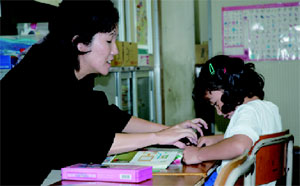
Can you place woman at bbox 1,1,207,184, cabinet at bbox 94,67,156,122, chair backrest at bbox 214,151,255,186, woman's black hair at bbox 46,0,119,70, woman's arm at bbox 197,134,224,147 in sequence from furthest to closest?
cabinet at bbox 94,67,156,122, woman's arm at bbox 197,134,224,147, woman's black hair at bbox 46,0,119,70, woman at bbox 1,1,207,184, chair backrest at bbox 214,151,255,186

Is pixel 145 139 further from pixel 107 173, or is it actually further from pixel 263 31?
pixel 263 31

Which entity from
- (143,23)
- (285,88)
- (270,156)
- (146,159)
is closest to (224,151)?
(270,156)

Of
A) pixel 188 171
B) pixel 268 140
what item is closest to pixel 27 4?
pixel 188 171

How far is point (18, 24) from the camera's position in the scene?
2.26 metres

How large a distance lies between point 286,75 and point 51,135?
8.46 feet

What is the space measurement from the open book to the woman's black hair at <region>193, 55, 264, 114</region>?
0.44 m

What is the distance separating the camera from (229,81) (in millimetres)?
1973

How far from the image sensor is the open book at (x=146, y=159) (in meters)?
1.57

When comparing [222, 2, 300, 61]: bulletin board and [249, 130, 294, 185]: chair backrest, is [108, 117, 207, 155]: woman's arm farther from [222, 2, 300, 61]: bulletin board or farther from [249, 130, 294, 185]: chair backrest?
[222, 2, 300, 61]: bulletin board

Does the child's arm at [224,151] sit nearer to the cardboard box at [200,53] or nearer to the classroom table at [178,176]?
the classroom table at [178,176]

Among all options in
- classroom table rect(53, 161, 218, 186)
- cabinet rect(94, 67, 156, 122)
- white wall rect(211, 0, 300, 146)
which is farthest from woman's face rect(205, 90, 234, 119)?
white wall rect(211, 0, 300, 146)

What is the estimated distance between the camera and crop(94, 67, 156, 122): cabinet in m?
2.69

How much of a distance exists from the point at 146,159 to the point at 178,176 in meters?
0.26

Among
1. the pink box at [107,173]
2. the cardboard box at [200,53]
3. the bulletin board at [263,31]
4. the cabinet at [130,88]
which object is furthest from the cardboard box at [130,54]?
the pink box at [107,173]
